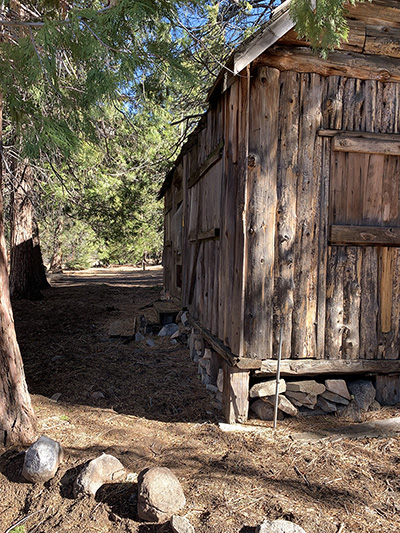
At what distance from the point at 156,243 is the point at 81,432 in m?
28.7

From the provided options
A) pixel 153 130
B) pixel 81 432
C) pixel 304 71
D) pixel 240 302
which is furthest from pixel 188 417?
pixel 153 130

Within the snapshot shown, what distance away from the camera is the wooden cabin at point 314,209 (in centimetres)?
414

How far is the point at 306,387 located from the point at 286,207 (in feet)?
6.28

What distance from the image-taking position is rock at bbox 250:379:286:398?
427cm

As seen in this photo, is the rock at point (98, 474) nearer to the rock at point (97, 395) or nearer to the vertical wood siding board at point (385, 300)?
the rock at point (97, 395)

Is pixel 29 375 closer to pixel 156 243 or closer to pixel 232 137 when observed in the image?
pixel 232 137

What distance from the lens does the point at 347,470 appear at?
3.36 m

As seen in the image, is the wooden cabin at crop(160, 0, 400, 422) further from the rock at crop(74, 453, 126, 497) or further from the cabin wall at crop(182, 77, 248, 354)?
the rock at crop(74, 453, 126, 497)

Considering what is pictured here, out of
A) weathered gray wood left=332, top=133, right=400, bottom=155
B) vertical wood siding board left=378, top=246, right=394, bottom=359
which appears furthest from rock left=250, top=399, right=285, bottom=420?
weathered gray wood left=332, top=133, right=400, bottom=155

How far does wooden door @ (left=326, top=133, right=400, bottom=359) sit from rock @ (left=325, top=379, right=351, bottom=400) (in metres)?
0.30

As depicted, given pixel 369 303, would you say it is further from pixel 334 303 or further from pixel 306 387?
pixel 306 387

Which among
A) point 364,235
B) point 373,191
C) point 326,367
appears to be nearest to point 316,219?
point 364,235

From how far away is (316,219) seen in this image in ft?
14.2

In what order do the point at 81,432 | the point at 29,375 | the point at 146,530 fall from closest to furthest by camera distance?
the point at 146,530 → the point at 81,432 → the point at 29,375
